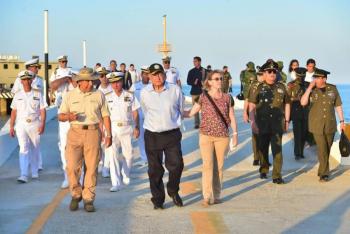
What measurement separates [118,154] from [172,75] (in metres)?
5.05

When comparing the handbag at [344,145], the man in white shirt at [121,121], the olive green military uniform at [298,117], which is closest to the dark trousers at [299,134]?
the olive green military uniform at [298,117]

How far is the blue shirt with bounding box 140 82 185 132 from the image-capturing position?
24.7 ft

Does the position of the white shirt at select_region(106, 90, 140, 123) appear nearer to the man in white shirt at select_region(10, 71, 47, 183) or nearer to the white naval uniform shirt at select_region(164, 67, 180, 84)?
the man in white shirt at select_region(10, 71, 47, 183)

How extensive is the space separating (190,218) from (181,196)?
1387 mm

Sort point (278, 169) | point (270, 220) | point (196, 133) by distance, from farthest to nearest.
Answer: point (196, 133)
point (278, 169)
point (270, 220)

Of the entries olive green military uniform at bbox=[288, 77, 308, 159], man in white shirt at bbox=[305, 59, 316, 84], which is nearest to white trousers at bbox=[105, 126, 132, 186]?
olive green military uniform at bbox=[288, 77, 308, 159]

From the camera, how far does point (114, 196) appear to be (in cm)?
834

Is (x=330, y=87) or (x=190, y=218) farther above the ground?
(x=330, y=87)

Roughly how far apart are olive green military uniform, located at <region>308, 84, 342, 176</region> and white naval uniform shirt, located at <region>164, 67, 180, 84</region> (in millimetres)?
4715

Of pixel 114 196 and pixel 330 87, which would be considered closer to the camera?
pixel 114 196

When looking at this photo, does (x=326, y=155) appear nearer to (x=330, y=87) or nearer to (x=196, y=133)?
(x=330, y=87)

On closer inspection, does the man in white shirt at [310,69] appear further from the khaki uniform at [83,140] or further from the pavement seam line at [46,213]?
the khaki uniform at [83,140]

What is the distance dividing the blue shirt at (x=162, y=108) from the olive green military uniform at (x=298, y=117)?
174 inches

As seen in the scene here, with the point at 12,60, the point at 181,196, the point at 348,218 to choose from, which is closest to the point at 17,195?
the point at 181,196
